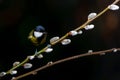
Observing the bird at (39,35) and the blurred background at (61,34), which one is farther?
the blurred background at (61,34)

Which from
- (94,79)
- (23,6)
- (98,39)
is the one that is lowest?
(94,79)

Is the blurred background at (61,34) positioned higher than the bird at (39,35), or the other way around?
the blurred background at (61,34)

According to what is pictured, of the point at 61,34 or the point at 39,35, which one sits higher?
the point at 61,34

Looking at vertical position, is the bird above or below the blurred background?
below

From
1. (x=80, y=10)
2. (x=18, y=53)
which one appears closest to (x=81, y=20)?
(x=80, y=10)

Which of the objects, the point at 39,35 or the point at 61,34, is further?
the point at 61,34

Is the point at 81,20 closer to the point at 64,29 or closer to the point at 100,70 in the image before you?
the point at 64,29

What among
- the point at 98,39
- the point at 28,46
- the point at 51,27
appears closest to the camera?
the point at 28,46

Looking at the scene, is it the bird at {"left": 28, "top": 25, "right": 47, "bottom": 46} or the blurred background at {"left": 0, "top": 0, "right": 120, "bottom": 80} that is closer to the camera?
the bird at {"left": 28, "top": 25, "right": 47, "bottom": 46}
